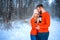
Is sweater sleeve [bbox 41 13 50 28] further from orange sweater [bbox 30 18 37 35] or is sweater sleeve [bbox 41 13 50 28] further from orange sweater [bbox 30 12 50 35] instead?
orange sweater [bbox 30 18 37 35]

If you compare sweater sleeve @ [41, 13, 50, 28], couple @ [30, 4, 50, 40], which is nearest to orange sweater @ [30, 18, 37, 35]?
couple @ [30, 4, 50, 40]

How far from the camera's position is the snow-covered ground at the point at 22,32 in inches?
69.9

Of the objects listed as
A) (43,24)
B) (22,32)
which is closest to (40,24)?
(43,24)

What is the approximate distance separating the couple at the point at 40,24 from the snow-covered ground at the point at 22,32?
5cm

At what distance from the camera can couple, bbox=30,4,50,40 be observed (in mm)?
1747

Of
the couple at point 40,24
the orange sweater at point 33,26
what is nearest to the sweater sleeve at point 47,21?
the couple at point 40,24

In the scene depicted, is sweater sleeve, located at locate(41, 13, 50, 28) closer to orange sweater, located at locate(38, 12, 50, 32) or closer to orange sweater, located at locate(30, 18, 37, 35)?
orange sweater, located at locate(38, 12, 50, 32)

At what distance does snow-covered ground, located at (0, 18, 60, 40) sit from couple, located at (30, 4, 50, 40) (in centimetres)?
5

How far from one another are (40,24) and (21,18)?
224 mm

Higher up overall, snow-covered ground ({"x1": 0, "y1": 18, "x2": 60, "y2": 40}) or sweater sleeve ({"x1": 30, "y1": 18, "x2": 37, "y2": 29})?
sweater sleeve ({"x1": 30, "y1": 18, "x2": 37, "y2": 29})

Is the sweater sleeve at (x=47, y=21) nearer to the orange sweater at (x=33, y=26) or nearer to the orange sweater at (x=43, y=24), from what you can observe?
the orange sweater at (x=43, y=24)

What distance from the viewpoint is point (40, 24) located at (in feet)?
5.74

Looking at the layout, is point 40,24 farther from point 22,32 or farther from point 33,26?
point 22,32

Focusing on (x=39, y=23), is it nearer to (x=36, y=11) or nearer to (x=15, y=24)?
(x=36, y=11)
